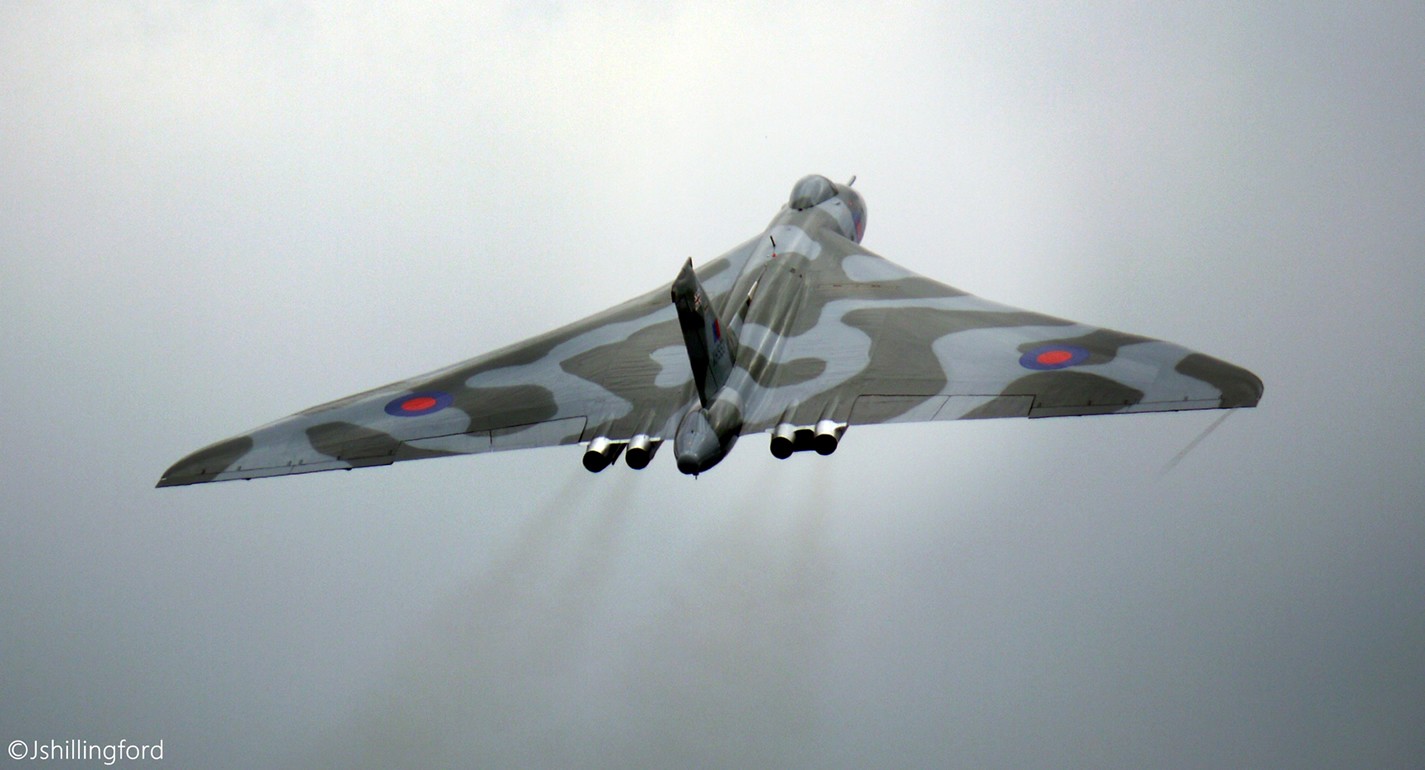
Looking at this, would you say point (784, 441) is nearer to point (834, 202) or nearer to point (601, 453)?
point (601, 453)

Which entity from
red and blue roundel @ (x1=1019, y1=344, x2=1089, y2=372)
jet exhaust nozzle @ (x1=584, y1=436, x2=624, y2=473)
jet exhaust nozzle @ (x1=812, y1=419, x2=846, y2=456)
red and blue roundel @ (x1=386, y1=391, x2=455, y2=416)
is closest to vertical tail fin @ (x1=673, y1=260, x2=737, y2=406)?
jet exhaust nozzle @ (x1=584, y1=436, x2=624, y2=473)

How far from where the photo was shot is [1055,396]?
19375mm

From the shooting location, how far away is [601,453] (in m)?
19.8

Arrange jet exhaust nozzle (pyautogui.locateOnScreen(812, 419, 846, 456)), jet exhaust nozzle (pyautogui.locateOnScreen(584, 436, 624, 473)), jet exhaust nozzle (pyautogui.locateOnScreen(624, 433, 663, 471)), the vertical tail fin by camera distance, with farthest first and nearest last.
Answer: jet exhaust nozzle (pyautogui.locateOnScreen(584, 436, 624, 473)) → jet exhaust nozzle (pyautogui.locateOnScreen(624, 433, 663, 471)) → jet exhaust nozzle (pyautogui.locateOnScreen(812, 419, 846, 456)) → the vertical tail fin

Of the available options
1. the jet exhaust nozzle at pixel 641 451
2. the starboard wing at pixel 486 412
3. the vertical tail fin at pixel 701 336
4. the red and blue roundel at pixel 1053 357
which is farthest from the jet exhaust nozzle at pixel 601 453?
the red and blue roundel at pixel 1053 357

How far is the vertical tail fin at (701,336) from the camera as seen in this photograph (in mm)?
18359

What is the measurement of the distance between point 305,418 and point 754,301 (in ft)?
25.7

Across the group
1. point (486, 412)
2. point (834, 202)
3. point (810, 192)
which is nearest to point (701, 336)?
point (486, 412)

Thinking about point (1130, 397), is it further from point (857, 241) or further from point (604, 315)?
point (857, 241)

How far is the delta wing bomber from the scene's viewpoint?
19.3 m

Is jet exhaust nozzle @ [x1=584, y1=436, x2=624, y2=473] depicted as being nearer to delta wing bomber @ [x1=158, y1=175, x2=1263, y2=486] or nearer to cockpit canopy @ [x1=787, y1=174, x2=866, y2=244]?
delta wing bomber @ [x1=158, y1=175, x2=1263, y2=486]

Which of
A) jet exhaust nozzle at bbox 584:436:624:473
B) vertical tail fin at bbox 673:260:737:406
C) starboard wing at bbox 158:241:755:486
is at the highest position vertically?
vertical tail fin at bbox 673:260:737:406

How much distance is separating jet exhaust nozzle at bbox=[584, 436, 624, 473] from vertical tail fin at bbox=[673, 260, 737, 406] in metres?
1.55

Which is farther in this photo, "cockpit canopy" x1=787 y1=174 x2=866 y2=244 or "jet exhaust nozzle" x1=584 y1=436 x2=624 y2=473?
"cockpit canopy" x1=787 y1=174 x2=866 y2=244
